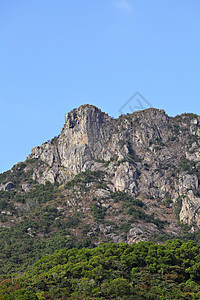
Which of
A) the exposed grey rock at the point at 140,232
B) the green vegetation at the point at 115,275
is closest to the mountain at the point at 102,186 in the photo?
the exposed grey rock at the point at 140,232

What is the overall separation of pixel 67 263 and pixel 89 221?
1509 inches

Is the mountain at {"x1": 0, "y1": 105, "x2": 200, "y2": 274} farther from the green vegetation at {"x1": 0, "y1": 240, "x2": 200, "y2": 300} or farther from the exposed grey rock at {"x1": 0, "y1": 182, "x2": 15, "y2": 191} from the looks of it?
the green vegetation at {"x1": 0, "y1": 240, "x2": 200, "y2": 300}

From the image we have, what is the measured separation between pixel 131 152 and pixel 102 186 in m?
15.4

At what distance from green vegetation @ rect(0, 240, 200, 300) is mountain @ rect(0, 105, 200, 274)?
2190cm

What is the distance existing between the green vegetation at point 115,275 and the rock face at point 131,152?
42090 millimetres

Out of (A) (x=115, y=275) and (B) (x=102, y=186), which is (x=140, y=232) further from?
(A) (x=115, y=275)

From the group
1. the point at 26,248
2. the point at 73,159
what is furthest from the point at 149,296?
the point at 73,159

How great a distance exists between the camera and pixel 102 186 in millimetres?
148625

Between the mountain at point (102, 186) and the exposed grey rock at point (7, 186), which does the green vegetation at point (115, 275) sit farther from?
the exposed grey rock at point (7, 186)

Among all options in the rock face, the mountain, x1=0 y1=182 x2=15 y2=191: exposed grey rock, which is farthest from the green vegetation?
x1=0 y1=182 x2=15 y2=191: exposed grey rock

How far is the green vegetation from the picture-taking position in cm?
8225

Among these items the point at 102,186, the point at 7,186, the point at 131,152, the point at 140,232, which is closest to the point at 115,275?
the point at 140,232

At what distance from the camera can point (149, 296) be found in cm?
8150

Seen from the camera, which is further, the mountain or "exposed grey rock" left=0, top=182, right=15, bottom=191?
"exposed grey rock" left=0, top=182, right=15, bottom=191
